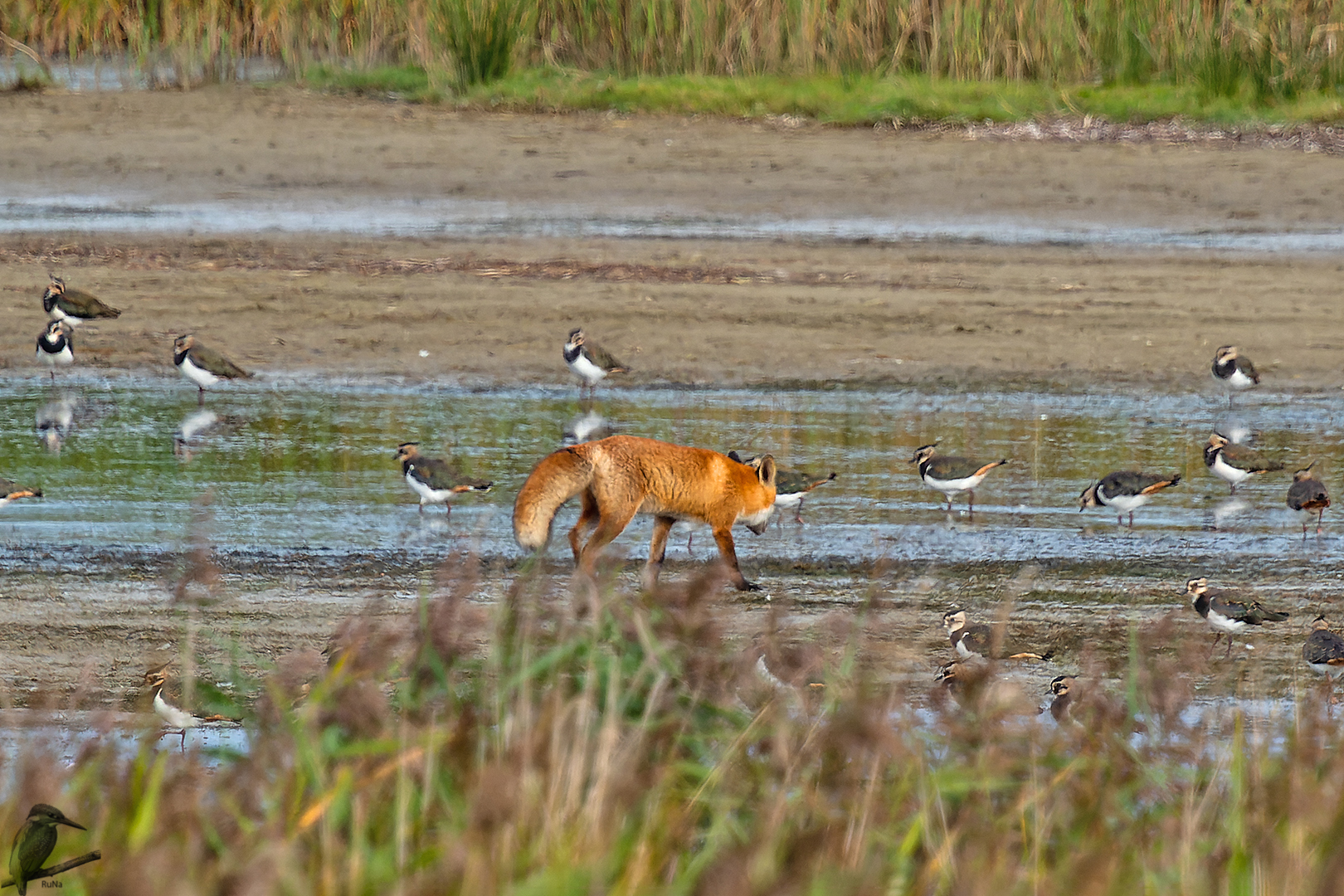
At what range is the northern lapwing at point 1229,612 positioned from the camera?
22.5 feet

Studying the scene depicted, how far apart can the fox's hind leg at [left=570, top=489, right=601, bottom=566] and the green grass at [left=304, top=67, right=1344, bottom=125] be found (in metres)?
13.5

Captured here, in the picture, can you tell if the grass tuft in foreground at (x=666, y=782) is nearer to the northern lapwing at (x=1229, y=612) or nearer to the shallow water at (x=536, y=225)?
the northern lapwing at (x=1229, y=612)

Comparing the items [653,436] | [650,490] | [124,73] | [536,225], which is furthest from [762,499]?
[124,73]

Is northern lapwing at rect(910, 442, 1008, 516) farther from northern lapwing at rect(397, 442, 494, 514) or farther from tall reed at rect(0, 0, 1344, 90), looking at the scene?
tall reed at rect(0, 0, 1344, 90)

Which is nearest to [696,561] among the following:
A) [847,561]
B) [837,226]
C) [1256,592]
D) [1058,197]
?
[847,561]

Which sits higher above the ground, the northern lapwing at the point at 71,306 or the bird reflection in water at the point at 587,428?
the northern lapwing at the point at 71,306

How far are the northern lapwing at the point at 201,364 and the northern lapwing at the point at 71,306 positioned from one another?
154 cm

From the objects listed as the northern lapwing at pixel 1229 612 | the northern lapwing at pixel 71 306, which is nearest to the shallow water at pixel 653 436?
the northern lapwing at pixel 71 306

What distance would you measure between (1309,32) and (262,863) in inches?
845

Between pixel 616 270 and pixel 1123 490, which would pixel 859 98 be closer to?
pixel 616 270

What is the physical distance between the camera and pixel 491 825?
9.32ft

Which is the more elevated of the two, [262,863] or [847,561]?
[262,863]

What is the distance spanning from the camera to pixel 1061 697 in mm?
5797

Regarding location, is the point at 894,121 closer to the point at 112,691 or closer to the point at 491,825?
the point at 112,691
